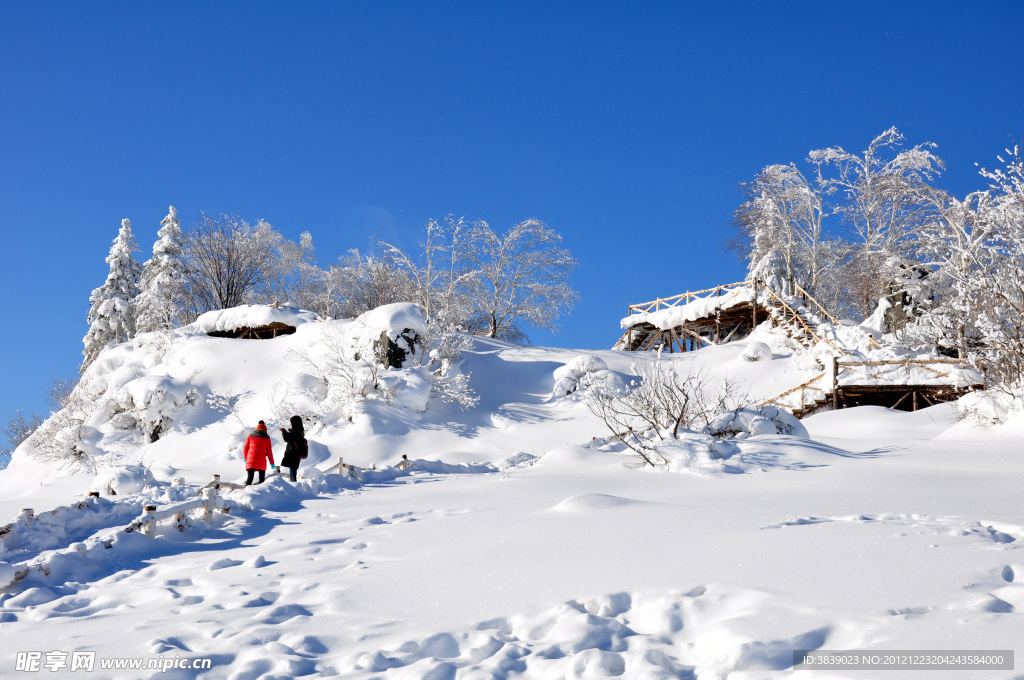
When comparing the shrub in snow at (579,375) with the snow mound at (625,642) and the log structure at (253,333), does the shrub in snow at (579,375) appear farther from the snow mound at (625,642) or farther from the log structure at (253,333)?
the snow mound at (625,642)

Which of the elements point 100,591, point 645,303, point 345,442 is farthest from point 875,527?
point 645,303

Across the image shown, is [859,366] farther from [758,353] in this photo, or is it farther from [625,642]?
[625,642]

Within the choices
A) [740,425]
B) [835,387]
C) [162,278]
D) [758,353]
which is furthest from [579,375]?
[162,278]

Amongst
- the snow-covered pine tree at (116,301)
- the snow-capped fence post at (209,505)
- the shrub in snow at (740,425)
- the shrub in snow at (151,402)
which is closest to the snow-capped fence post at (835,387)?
the shrub in snow at (740,425)

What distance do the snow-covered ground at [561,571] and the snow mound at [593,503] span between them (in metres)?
0.03

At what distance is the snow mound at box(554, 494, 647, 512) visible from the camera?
20.6ft

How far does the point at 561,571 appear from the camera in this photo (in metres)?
4.27

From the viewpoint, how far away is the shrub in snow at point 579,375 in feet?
77.7

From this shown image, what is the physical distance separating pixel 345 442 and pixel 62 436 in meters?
10.3

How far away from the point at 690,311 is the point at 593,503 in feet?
88.5

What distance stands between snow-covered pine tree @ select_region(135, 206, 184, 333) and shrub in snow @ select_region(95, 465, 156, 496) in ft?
66.2

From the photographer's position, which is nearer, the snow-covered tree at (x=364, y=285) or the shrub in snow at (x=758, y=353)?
the shrub in snow at (x=758, y=353)

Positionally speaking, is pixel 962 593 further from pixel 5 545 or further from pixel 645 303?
pixel 645 303

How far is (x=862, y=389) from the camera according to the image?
20.0m
